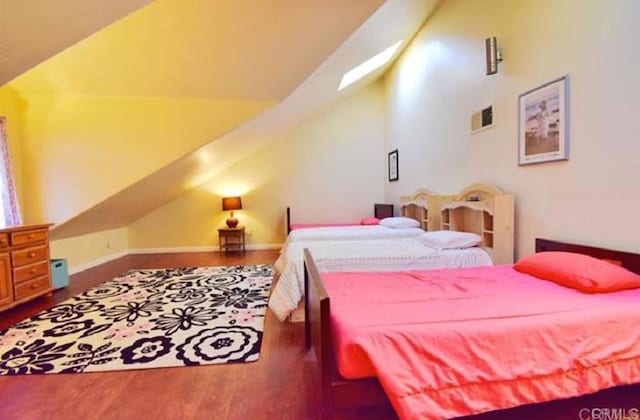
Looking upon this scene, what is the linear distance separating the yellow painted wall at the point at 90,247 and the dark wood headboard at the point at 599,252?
18.2 feet

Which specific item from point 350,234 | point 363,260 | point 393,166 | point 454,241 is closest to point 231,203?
point 350,234

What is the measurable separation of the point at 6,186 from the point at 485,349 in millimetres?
4559

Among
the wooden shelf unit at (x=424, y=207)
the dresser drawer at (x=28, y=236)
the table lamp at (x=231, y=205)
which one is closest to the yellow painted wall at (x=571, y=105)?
the wooden shelf unit at (x=424, y=207)

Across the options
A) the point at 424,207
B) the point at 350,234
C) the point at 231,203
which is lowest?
the point at 350,234

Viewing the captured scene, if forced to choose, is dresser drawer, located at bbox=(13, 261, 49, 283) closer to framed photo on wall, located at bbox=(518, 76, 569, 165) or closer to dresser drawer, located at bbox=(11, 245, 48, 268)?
dresser drawer, located at bbox=(11, 245, 48, 268)

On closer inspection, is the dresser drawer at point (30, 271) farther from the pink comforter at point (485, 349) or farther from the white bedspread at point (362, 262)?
the pink comforter at point (485, 349)

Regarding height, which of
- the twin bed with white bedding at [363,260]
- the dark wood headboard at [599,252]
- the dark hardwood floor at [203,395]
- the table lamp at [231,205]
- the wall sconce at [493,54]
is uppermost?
the wall sconce at [493,54]

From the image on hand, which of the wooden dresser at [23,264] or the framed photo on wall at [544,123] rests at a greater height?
the framed photo on wall at [544,123]

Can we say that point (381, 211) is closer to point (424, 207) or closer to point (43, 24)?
point (424, 207)

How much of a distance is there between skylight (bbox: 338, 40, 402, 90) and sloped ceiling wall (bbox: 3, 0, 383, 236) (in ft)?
4.39

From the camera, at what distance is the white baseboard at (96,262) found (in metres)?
4.71

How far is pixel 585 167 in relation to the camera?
6.93 feet

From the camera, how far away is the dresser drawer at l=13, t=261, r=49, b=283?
3.15 metres

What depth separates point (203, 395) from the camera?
1.78 metres
